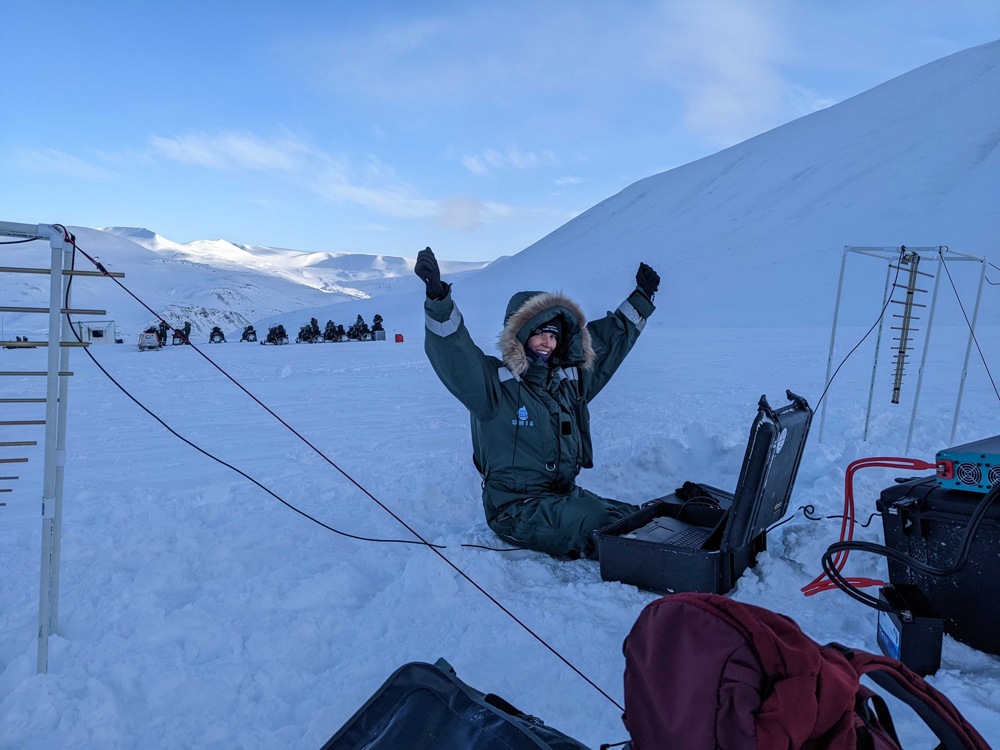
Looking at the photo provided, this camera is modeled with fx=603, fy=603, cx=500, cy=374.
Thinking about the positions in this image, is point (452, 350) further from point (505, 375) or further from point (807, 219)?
point (807, 219)

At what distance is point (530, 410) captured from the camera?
127 inches

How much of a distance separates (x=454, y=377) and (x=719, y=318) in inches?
921

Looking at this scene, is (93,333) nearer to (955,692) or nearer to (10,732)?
(10,732)

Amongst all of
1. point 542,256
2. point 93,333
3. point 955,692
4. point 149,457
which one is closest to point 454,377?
point 93,333

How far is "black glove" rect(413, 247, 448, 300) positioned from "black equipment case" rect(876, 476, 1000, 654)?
1995 mm

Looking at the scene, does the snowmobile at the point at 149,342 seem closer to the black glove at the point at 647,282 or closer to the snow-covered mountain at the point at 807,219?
the snow-covered mountain at the point at 807,219

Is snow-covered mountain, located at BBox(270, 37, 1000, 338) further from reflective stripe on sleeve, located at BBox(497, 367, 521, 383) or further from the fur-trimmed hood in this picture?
reflective stripe on sleeve, located at BBox(497, 367, 521, 383)

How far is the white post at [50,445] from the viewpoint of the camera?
1941 millimetres

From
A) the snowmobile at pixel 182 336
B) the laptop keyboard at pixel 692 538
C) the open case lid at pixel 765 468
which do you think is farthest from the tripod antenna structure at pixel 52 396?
the laptop keyboard at pixel 692 538

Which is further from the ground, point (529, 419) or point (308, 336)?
point (308, 336)

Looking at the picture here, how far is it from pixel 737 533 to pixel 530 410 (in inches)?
48.1

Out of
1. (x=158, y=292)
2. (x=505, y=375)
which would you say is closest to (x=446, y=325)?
(x=505, y=375)

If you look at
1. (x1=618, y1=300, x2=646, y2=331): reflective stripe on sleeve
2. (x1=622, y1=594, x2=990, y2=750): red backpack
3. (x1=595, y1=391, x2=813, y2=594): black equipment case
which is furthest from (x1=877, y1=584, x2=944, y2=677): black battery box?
(x1=618, y1=300, x2=646, y2=331): reflective stripe on sleeve

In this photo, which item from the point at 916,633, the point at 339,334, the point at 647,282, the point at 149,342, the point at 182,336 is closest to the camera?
the point at 916,633
